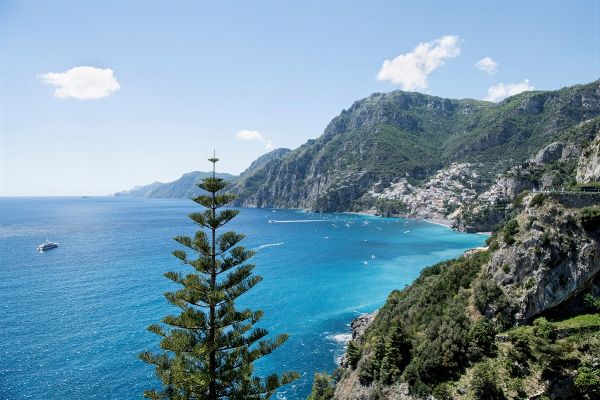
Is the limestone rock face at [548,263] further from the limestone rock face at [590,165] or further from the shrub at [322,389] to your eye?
the shrub at [322,389]

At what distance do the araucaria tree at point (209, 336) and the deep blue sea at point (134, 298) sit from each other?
18410 mm

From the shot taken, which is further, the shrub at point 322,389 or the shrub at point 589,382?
the shrub at point 322,389

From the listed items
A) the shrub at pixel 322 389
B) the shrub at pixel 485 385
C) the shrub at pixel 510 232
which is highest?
the shrub at pixel 510 232

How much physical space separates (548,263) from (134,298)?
139ft

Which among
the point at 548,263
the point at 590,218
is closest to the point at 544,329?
the point at 548,263

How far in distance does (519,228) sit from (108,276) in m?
52.0

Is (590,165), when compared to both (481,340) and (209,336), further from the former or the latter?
(209,336)

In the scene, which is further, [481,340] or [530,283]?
[530,283]

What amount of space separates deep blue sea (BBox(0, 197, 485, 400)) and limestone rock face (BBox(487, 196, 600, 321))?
51.3ft

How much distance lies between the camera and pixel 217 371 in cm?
1184

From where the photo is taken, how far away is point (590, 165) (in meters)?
31.4

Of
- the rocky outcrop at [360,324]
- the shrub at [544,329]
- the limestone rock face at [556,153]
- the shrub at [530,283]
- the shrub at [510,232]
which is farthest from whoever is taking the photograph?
the limestone rock face at [556,153]

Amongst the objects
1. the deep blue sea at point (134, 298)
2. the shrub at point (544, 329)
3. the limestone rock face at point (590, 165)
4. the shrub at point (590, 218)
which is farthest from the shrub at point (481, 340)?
the limestone rock face at point (590, 165)

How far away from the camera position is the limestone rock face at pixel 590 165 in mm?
29844
